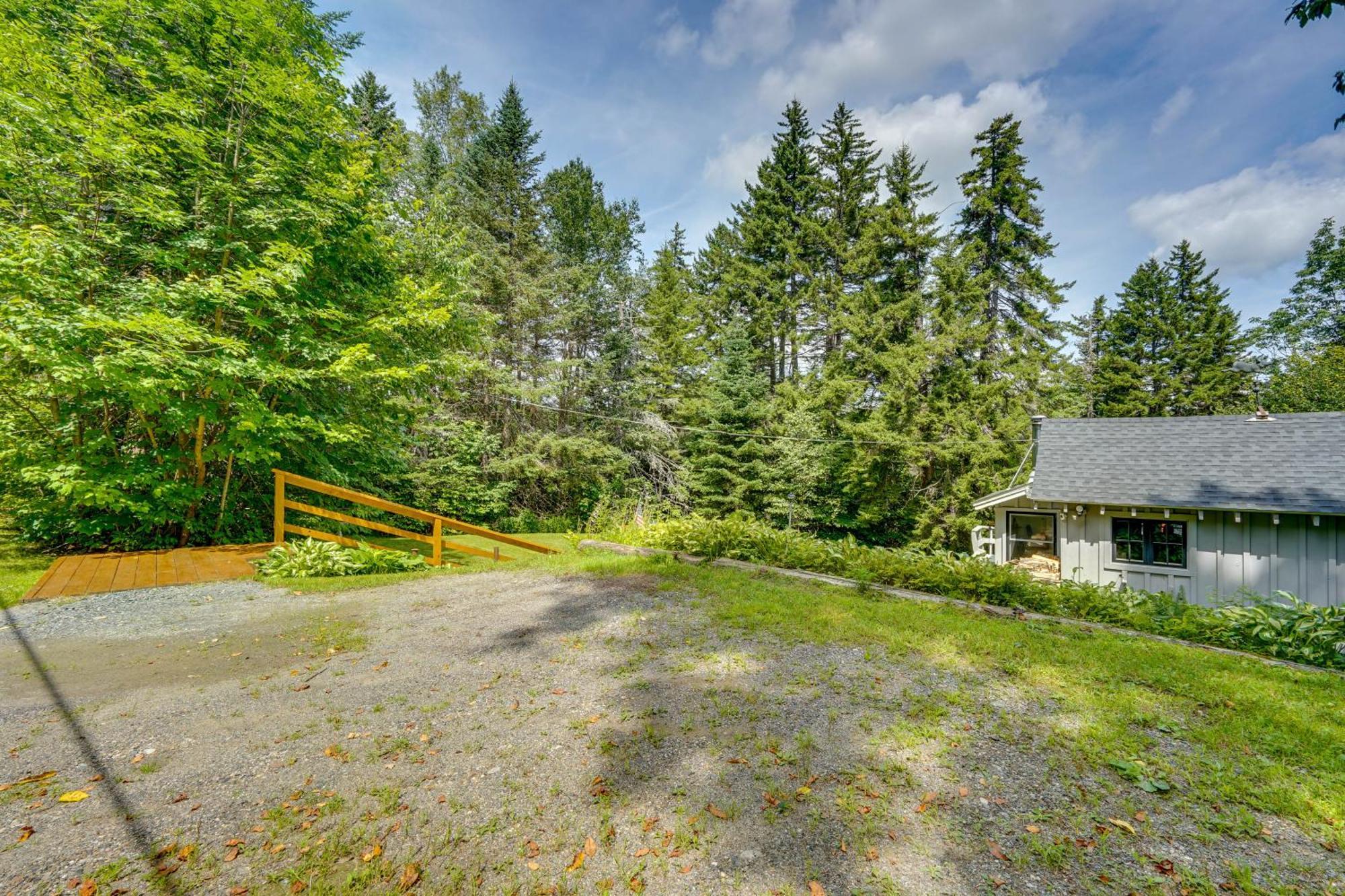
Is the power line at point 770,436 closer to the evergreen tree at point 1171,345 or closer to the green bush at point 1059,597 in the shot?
the green bush at point 1059,597

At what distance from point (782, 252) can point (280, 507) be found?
19.6 m

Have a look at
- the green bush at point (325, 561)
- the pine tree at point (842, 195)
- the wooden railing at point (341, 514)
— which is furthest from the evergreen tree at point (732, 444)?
the green bush at point (325, 561)

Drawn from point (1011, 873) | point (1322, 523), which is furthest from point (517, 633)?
point (1322, 523)

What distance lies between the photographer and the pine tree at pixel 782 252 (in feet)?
66.0

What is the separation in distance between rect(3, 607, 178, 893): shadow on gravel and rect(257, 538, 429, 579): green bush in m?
2.57

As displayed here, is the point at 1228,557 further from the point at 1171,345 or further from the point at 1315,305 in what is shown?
the point at 1315,305

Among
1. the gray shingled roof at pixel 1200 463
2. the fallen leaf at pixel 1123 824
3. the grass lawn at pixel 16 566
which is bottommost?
the fallen leaf at pixel 1123 824

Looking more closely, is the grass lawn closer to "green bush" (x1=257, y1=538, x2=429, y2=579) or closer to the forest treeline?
the forest treeline

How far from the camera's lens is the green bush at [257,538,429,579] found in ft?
21.2

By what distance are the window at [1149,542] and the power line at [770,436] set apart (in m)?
5.51

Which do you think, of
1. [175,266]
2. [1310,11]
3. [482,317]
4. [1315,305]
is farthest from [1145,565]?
[1315,305]

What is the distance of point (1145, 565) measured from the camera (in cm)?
983

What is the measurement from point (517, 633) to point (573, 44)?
34.6 feet

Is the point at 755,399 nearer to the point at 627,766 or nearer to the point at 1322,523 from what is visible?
the point at 1322,523
